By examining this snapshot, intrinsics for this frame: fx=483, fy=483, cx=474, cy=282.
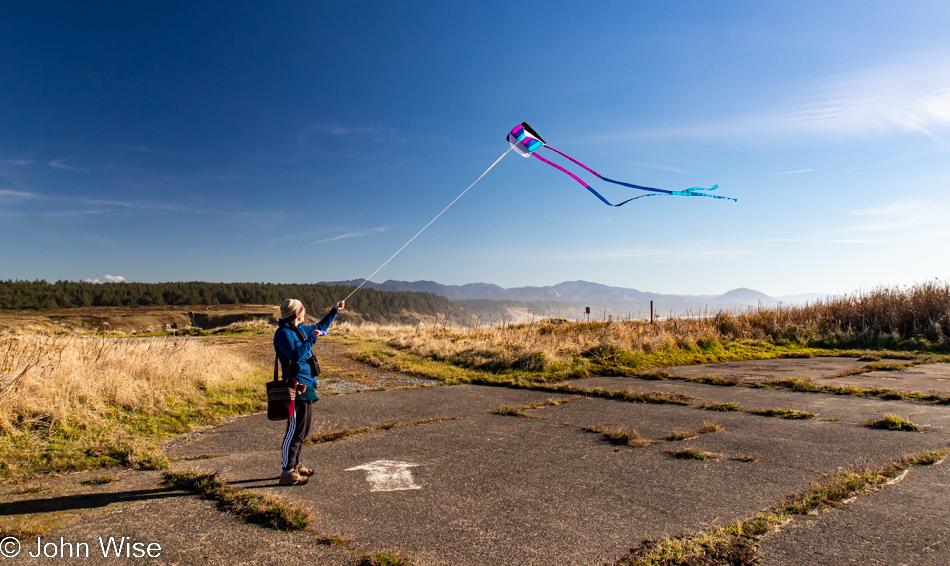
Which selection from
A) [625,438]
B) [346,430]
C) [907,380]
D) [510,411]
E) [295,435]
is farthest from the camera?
[907,380]

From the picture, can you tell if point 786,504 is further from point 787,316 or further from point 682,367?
point 787,316

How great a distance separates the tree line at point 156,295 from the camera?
7719 centimetres

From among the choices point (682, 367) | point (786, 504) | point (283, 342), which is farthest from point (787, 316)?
point (283, 342)

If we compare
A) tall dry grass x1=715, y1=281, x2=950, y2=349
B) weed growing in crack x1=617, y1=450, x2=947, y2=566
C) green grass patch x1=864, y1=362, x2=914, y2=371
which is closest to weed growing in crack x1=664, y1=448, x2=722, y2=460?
weed growing in crack x1=617, y1=450, x2=947, y2=566

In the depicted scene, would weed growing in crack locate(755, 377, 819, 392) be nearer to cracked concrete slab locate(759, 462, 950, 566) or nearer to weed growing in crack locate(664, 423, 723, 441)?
weed growing in crack locate(664, 423, 723, 441)

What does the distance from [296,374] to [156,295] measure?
10828 cm

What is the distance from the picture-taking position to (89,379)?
724 cm

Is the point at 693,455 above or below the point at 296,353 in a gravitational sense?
below

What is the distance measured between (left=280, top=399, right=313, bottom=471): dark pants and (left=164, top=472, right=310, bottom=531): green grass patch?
46 cm

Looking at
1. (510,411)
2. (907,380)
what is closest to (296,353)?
(510,411)

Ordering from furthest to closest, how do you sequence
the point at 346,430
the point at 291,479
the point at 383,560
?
the point at 346,430 → the point at 291,479 → the point at 383,560

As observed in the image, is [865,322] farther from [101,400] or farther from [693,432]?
[101,400]

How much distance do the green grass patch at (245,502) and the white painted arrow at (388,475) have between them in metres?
0.90

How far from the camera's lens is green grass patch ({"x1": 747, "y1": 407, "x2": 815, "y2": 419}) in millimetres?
6805
